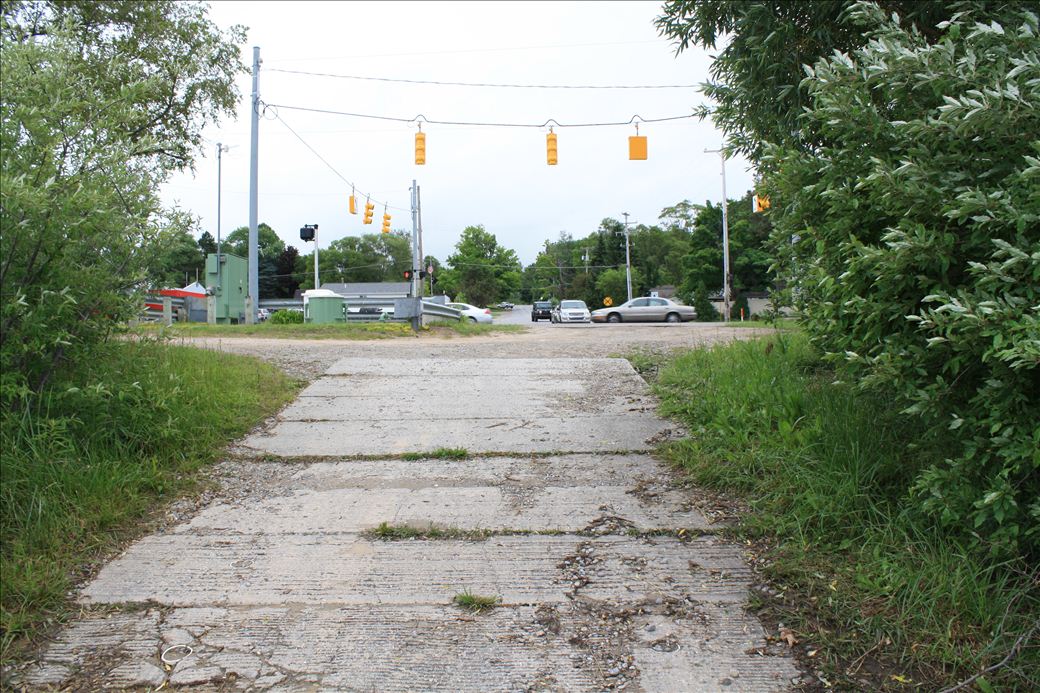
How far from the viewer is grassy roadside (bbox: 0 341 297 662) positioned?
11.9 feet

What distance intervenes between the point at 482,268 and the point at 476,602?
9394 centimetres

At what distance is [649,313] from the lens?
35781 millimetres

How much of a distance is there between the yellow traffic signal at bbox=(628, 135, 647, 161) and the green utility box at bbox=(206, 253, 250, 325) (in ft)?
39.6

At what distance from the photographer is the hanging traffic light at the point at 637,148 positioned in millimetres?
17312

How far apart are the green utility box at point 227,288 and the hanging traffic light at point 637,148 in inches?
475

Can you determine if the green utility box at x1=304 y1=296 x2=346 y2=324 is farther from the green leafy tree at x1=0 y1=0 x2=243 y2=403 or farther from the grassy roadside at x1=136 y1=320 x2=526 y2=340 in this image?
the green leafy tree at x1=0 y1=0 x2=243 y2=403

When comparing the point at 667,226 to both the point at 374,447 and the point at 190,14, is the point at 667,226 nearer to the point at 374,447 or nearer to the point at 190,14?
the point at 190,14

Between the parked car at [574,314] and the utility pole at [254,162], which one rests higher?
the utility pole at [254,162]

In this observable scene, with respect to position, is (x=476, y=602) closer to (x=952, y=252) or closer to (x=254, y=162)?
(x=952, y=252)

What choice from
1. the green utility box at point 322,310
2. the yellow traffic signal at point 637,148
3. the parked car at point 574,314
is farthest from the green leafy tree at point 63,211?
the parked car at point 574,314

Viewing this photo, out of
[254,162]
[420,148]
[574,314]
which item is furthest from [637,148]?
[574,314]

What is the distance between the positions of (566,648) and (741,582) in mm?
1025

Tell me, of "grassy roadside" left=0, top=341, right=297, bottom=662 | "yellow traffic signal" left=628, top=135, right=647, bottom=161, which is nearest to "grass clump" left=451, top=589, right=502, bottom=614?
"grassy roadside" left=0, top=341, right=297, bottom=662

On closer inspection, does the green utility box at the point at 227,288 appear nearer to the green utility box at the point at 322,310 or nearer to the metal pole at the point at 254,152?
the metal pole at the point at 254,152
